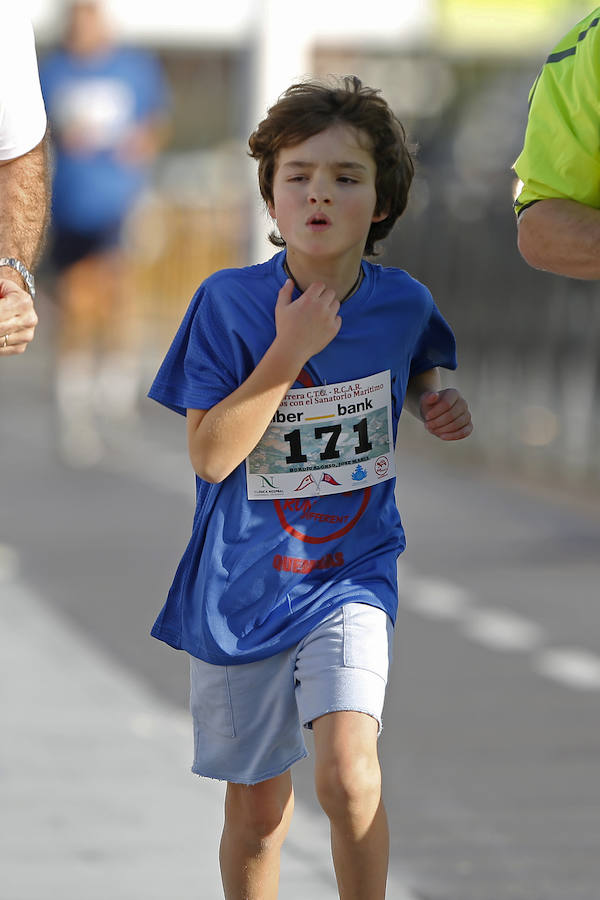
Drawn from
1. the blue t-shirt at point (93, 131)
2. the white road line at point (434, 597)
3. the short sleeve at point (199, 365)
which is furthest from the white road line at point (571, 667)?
the blue t-shirt at point (93, 131)

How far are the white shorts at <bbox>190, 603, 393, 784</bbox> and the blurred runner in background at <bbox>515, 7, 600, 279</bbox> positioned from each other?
2.39ft

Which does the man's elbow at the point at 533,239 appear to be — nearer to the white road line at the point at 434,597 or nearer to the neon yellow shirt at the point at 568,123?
the neon yellow shirt at the point at 568,123

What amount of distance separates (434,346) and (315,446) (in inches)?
13.0

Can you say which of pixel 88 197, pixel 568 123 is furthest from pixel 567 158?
pixel 88 197

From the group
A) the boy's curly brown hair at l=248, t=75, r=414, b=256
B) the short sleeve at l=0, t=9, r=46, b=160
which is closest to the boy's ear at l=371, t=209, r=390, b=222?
the boy's curly brown hair at l=248, t=75, r=414, b=256

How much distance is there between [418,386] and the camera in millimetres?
3537

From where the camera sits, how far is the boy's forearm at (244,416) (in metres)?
3.21

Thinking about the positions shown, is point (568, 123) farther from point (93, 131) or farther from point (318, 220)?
point (93, 131)

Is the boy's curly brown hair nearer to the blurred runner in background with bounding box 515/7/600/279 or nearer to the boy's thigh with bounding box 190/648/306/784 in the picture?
the blurred runner in background with bounding box 515/7/600/279

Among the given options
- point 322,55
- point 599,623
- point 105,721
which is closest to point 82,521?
point 599,623

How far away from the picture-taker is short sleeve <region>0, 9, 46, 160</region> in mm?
3873

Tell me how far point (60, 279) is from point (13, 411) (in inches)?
102

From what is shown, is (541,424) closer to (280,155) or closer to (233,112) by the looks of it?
(280,155)

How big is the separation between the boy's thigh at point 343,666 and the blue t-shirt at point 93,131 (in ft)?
27.9
